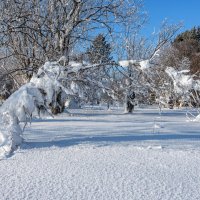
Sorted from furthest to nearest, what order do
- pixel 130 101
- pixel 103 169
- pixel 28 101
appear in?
pixel 130 101 < pixel 28 101 < pixel 103 169

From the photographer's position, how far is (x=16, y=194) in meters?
5.00

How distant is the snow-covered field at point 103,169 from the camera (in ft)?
16.6

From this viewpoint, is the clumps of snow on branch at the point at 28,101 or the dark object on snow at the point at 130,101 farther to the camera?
the dark object on snow at the point at 130,101

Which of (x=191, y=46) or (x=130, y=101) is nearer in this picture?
(x=130, y=101)

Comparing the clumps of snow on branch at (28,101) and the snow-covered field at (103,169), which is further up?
the clumps of snow on branch at (28,101)

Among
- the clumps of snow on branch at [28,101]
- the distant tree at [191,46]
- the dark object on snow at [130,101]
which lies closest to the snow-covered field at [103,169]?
the clumps of snow on branch at [28,101]

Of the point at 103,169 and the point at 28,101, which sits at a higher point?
the point at 28,101

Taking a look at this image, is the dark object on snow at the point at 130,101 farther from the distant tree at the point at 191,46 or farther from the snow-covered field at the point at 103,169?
the distant tree at the point at 191,46

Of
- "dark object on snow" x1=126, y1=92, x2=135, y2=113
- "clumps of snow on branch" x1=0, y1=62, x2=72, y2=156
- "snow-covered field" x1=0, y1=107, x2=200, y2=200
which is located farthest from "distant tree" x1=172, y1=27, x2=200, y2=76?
"clumps of snow on branch" x1=0, y1=62, x2=72, y2=156

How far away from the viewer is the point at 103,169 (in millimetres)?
5941

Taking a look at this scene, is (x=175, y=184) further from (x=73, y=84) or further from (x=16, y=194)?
(x=73, y=84)

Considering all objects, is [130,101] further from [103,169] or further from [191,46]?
[191,46]

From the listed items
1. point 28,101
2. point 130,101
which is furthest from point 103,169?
point 130,101

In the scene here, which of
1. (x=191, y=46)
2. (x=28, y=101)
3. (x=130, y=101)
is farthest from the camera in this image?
(x=191, y=46)
